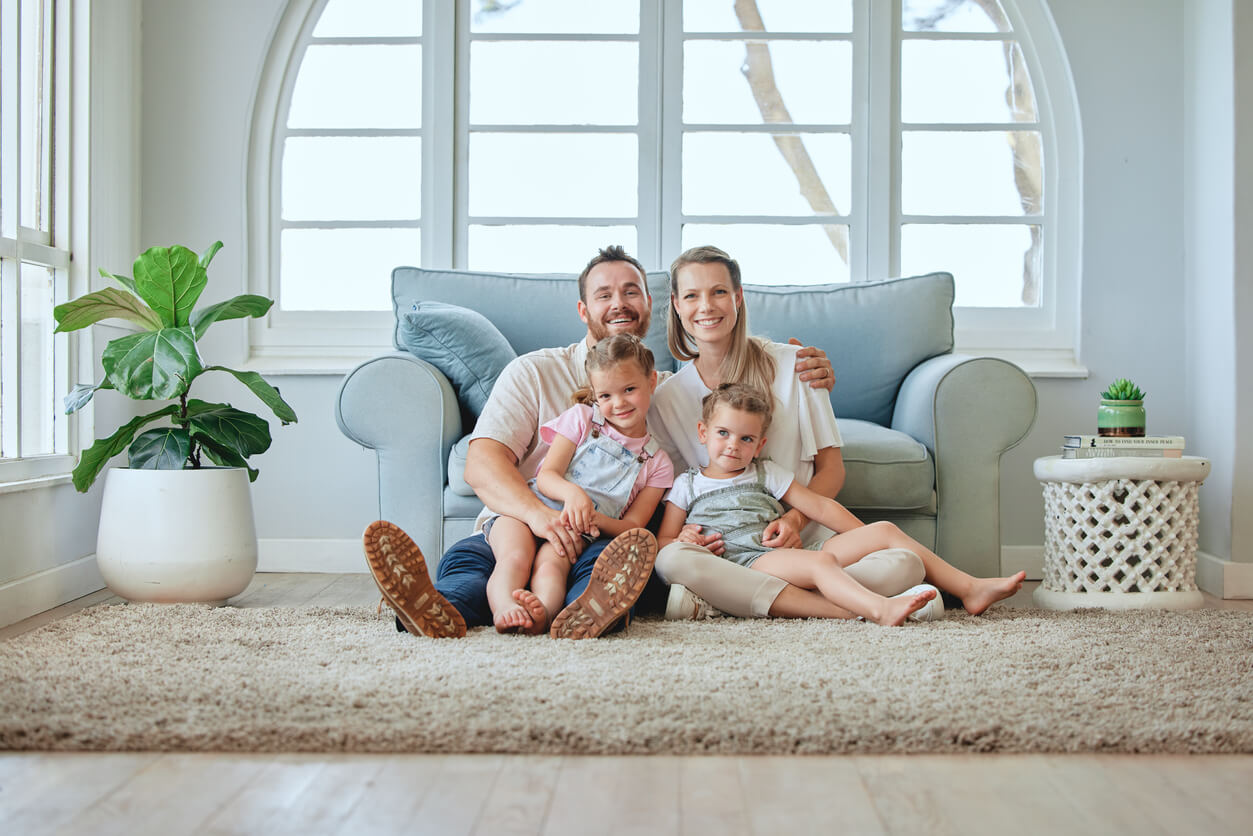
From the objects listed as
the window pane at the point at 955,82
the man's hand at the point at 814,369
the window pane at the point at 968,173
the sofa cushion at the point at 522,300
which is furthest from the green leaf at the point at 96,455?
the window pane at the point at 955,82

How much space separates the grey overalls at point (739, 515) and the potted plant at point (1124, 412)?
0.93m

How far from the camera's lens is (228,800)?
1.12 m

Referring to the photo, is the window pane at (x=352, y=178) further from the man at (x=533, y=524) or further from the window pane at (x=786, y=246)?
the man at (x=533, y=524)

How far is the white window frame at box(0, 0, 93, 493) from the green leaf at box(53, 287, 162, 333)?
0.78ft

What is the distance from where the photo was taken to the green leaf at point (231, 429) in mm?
2441

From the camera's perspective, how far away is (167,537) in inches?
90.9

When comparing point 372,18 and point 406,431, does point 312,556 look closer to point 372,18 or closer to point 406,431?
point 406,431

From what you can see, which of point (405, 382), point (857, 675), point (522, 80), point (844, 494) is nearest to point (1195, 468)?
point (844, 494)

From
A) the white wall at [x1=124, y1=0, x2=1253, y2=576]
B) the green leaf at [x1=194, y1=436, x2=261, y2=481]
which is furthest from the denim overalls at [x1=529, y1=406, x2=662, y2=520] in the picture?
Result: the white wall at [x1=124, y1=0, x2=1253, y2=576]

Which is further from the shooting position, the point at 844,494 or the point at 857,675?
the point at 844,494

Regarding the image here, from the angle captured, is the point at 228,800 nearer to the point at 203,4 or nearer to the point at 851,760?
the point at 851,760

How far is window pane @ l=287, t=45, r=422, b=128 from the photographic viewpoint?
3.38 metres

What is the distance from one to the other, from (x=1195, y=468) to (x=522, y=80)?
7.53ft

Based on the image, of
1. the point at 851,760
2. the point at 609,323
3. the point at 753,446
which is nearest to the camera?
the point at 851,760
